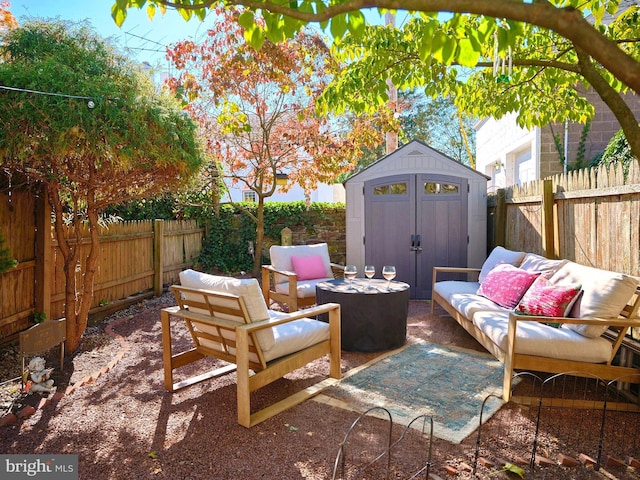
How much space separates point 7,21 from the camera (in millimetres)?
4637

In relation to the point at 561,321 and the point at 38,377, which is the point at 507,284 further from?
the point at 38,377

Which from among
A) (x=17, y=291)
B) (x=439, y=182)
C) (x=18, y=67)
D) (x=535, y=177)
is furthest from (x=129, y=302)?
(x=535, y=177)

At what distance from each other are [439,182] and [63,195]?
17.6 feet

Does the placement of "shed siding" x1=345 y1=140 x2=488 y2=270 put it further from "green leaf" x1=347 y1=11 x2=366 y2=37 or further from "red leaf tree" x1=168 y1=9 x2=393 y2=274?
"green leaf" x1=347 y1=11 x2=366 y2=37

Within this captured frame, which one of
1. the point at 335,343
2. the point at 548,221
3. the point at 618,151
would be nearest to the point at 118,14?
the point at 335,343

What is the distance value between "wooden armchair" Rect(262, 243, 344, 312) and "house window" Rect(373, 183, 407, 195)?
5.14 feet

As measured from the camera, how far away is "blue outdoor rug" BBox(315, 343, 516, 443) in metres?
2.94

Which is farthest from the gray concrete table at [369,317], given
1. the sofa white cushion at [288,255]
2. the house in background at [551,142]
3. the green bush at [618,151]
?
the green bush at [618,151]

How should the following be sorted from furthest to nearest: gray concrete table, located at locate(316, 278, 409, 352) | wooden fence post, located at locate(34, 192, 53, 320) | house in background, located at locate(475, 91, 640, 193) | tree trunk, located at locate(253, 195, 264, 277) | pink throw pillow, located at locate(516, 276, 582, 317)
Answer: tree trunk, located at locate(253, 195, 264, 277), house in background, located at locate(475, 91, 640, 193), wooden fence post, located at locate(34, 192, 53, 320), gray concrete table, located at locate(316, 278, 409, 352), pink throw pillow, located at locate(516, 276, 582, 317)

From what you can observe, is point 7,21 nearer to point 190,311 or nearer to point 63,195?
point 63,195

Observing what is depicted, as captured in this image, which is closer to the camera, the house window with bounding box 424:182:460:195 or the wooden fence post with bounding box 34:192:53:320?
the wooden fence post with bounding box 34:192:53:320

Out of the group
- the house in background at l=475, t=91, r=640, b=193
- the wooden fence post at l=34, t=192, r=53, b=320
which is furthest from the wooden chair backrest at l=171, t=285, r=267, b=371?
the house in background at l=475, t=91, r=640, b=193

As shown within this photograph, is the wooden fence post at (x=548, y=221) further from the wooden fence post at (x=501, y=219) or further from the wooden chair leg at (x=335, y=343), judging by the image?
the wooden chair leg at (x=335, y=343)
